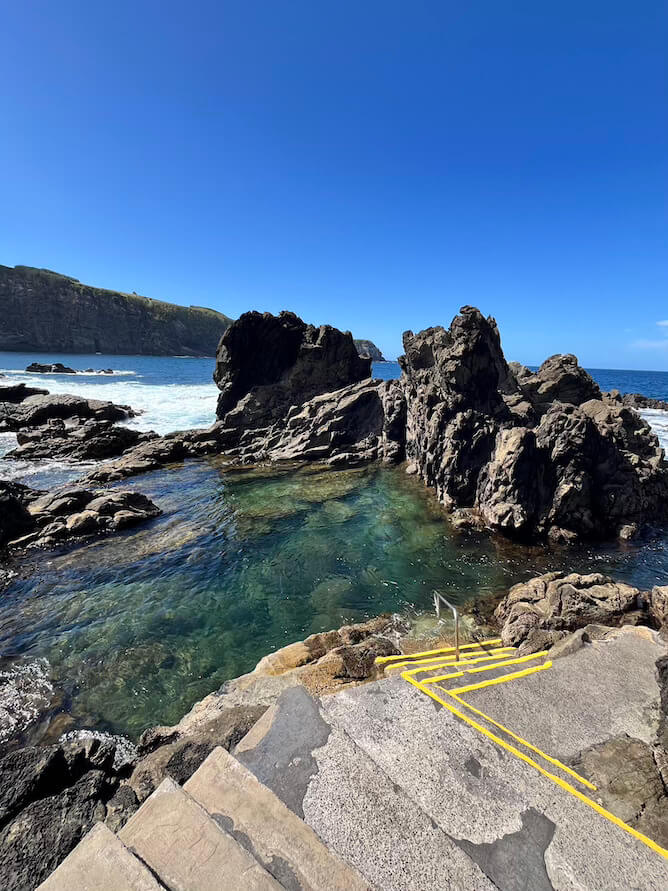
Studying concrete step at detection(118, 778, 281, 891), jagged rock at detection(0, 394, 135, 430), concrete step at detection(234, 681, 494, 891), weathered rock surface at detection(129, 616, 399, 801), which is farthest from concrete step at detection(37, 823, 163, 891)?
jagged rock at detection(0, 394, 135, 430)

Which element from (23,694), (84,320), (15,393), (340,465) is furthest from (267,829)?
(84,320)

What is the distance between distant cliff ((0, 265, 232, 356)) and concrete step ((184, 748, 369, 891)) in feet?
601

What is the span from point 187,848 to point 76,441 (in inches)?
1553

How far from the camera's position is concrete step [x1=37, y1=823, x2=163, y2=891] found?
11.7ft

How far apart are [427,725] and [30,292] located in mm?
186843

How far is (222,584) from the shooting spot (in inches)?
606

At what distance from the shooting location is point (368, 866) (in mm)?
3912

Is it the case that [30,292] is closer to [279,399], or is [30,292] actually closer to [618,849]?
[279,399]

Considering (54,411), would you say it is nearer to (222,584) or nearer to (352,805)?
(222,584)

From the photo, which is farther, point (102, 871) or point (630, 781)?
point (630, 781)

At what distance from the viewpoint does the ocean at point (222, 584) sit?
1069 cm

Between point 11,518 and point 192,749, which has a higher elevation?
point 192,749

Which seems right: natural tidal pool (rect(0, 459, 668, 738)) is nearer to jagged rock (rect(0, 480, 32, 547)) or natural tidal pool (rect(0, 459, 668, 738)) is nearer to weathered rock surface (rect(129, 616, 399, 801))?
weathered rock surface (rect(129, 616, 399, 801))

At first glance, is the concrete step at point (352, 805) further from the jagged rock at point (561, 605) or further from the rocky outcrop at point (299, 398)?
the rocky outcrop at point (299, 398)
